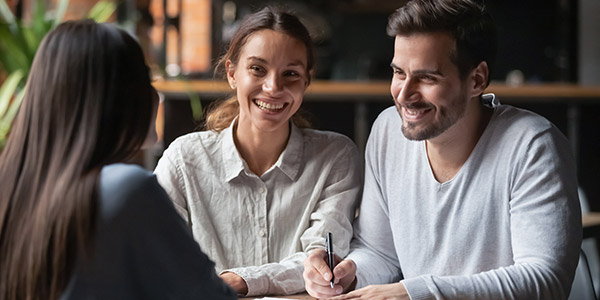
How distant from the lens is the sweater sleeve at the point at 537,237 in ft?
4.62

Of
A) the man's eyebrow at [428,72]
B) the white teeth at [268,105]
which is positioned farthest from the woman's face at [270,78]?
the man's eyebrow at [428,72]

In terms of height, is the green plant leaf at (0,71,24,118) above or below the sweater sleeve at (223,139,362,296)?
above

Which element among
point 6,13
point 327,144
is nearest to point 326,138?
point 327,144

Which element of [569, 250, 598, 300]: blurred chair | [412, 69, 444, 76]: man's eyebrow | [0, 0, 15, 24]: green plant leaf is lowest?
[569, 250, 598, 300]: blurred chair

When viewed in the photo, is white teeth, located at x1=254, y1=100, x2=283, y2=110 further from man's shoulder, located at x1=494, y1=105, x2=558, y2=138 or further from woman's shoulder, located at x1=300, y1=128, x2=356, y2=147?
man's shoulder, located at x1=494, y1=105, x2=558, y2=138

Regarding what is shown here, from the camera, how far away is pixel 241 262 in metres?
1.77

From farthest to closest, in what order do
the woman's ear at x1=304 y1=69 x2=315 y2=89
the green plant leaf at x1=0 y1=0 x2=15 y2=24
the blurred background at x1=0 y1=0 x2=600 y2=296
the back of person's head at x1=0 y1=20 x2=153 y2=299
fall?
the blurred background at x1=0 y1=0 x2=600 y2=296
the green plant leaf at x1=0 y1=0 x2=15 y2=24
the woman's ear at x1=304 y1=69 x2=315 y2=89
the back of person's head at x1=0 y1=20 x2=153 y2=299

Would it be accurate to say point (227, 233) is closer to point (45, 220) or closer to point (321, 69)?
point (45, 220)

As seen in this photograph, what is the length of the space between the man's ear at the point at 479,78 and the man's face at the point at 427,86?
3cm

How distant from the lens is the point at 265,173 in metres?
1.82

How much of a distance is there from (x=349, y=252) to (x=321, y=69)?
17.7 feet

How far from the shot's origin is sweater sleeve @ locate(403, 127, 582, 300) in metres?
1.41

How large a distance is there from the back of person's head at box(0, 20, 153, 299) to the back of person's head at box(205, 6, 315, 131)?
0.74m

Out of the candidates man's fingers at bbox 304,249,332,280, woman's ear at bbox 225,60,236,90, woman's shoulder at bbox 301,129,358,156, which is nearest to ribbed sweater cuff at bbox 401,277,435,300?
man's fingers at bbox 304,249,332,280
